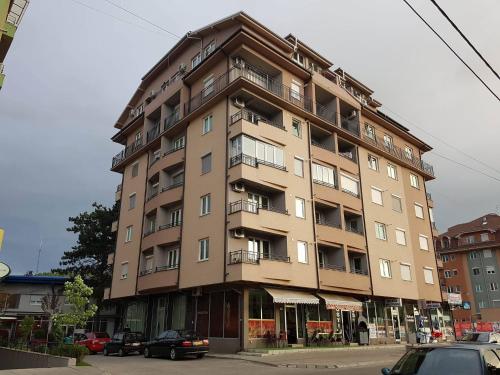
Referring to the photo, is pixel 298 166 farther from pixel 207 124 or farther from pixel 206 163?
pixel 207 124

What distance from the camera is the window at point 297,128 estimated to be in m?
34.7

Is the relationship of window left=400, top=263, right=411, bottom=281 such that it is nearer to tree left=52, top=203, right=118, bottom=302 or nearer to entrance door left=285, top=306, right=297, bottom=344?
entrance door left=285, top=306, right=297, bottom=344

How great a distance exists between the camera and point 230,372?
1711 centimetres

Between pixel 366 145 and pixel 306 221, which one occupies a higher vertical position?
pixel 366 145

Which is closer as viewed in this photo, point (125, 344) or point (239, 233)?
point (239, 233)

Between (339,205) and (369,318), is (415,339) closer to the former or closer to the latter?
(369,318)

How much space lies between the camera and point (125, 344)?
1133 inches

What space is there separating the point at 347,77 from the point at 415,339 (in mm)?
26750

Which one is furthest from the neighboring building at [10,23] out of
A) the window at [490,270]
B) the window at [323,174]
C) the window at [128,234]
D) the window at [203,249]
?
the window at [490,270]

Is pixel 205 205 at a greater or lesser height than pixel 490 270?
lesser

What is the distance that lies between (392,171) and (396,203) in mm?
3536

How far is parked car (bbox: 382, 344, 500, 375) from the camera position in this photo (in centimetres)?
697

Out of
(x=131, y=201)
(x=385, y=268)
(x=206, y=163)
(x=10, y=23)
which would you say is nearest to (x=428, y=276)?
(x=385, y=268)

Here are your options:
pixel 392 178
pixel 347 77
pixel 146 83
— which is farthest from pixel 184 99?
pixel 392 178
